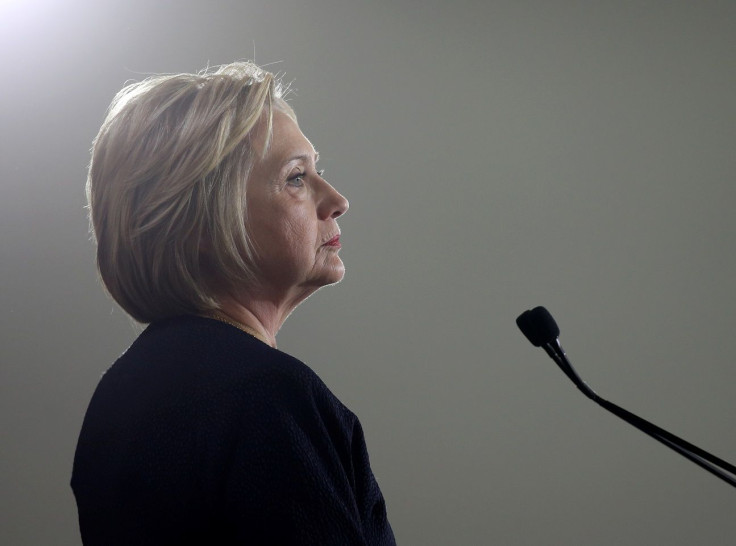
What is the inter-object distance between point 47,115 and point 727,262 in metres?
2.30

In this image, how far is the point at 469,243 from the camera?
259 centimetres

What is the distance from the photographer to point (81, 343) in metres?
2.48

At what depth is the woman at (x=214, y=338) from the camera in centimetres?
70

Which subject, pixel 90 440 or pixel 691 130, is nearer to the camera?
pixel 90 440

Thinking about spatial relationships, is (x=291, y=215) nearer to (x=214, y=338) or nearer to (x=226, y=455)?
(x=214, y=338)

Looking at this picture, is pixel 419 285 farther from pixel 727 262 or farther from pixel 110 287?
pixel 110 287

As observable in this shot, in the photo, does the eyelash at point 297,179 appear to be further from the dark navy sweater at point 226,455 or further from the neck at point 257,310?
the dark navy sweater at point 226,455

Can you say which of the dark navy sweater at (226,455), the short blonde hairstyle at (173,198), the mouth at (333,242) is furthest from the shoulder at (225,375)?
the mouth at (333,242)

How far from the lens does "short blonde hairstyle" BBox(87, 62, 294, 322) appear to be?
2.95ft

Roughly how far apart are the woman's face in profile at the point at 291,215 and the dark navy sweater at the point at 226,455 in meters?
0.19

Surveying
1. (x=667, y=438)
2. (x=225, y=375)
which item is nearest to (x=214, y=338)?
(x=225, y=375)

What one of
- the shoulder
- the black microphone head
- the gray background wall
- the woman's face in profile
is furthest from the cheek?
the gray background wall

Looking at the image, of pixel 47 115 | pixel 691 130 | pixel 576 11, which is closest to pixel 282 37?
pixel 47 115

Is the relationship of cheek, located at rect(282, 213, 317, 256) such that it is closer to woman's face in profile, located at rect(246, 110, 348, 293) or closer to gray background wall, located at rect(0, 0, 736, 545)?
woman's face in profile, located at rect(246, 110, 348, 293)
